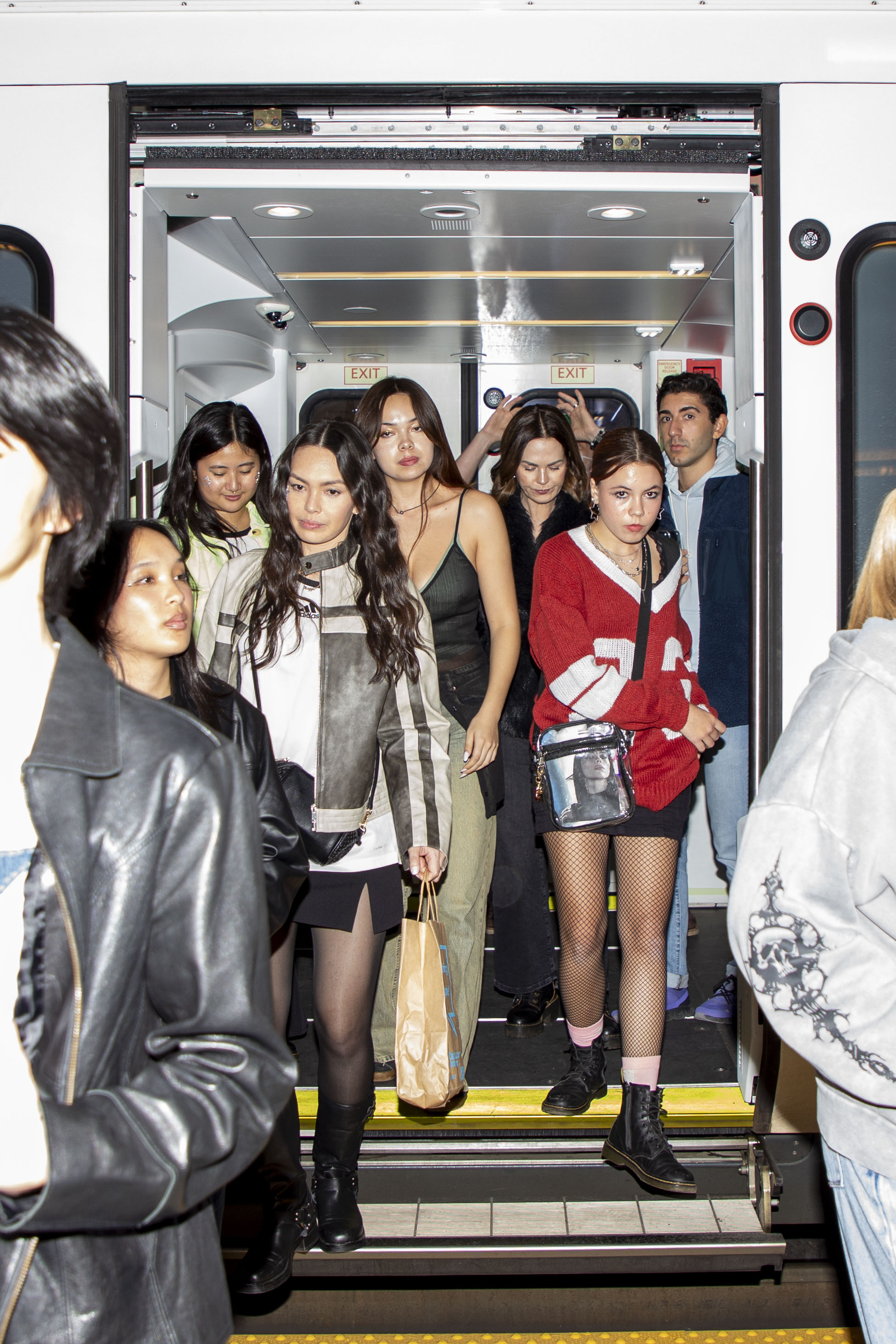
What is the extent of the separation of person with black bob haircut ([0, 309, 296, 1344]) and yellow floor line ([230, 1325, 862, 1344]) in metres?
1.77

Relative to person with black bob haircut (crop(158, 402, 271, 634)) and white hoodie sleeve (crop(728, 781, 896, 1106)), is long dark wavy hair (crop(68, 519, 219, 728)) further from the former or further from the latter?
white hoodie sleeve (crop(728, 781, 896, 1106))

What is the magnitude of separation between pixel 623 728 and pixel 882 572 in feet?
4.87

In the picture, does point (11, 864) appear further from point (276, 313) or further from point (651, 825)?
point (276, 313)

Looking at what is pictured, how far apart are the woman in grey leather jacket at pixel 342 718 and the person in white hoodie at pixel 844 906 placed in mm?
1258

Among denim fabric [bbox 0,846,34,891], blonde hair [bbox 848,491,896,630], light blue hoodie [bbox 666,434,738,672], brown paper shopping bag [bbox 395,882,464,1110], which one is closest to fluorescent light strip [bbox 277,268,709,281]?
light blue hoodie [bbox 666,434,738,672]

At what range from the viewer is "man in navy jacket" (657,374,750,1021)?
3496mm

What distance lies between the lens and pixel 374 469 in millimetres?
2574

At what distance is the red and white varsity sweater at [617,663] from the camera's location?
281cm

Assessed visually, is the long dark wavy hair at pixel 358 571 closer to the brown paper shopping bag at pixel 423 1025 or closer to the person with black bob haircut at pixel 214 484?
the person with black bob haircut at pixel 214 484

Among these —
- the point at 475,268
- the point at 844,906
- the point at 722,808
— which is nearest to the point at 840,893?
the point at 844,906

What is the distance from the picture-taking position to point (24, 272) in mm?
2482

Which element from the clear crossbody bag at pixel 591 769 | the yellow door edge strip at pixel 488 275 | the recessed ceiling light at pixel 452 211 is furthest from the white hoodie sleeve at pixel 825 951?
the yellow door edge strip at pixel 488 275

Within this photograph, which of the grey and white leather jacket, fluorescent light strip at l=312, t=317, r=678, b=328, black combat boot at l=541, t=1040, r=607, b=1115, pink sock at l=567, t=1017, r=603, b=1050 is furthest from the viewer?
fluorescent light strip at l=312, t=317, r=678, b=328

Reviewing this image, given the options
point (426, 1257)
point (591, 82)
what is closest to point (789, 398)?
point (591, 82)
